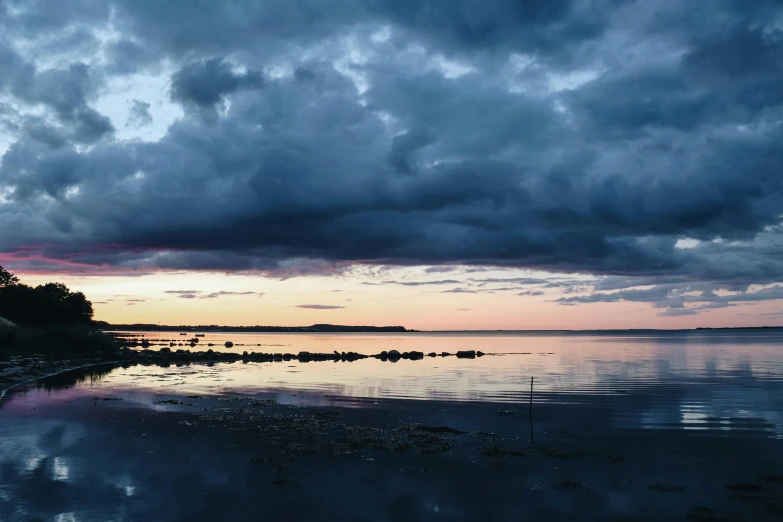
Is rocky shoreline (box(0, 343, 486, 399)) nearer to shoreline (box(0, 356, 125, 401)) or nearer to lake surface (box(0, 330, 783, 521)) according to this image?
shoreline (box(0, 356, 125, 401))

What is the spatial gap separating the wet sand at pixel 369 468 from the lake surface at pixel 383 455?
0.09m

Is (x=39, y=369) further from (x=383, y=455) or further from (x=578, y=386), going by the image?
(x=578, y=386)

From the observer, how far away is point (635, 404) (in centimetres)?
3847

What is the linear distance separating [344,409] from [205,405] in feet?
30.4

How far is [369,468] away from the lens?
66.3 ft

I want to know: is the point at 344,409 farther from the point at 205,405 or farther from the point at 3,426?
the point at 3,426

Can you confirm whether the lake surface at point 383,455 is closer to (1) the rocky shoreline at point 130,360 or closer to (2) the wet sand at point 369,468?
(2) the wet sand at point 369,468

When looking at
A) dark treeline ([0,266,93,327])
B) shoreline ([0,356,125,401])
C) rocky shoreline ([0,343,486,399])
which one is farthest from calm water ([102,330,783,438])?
dark treeline ([0,266,93,327])

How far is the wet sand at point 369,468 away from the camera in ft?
51.6

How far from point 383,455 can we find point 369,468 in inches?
83.3

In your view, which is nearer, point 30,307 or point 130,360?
point 130,360

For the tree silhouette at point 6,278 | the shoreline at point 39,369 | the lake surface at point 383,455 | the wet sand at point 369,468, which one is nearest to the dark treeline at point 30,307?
the tree silhouette at point 6,278

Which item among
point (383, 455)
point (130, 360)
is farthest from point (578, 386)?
point (130, 360)

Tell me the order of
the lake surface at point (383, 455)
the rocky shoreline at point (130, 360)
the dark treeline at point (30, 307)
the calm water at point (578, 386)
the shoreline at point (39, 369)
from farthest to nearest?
the dark treeline at point (30, 307) → the rocky shoreline at point (130, 360) → the shoreline at point (39, 369) → the calm water at point (578, 386) → the lake surface at point (383, 455)
